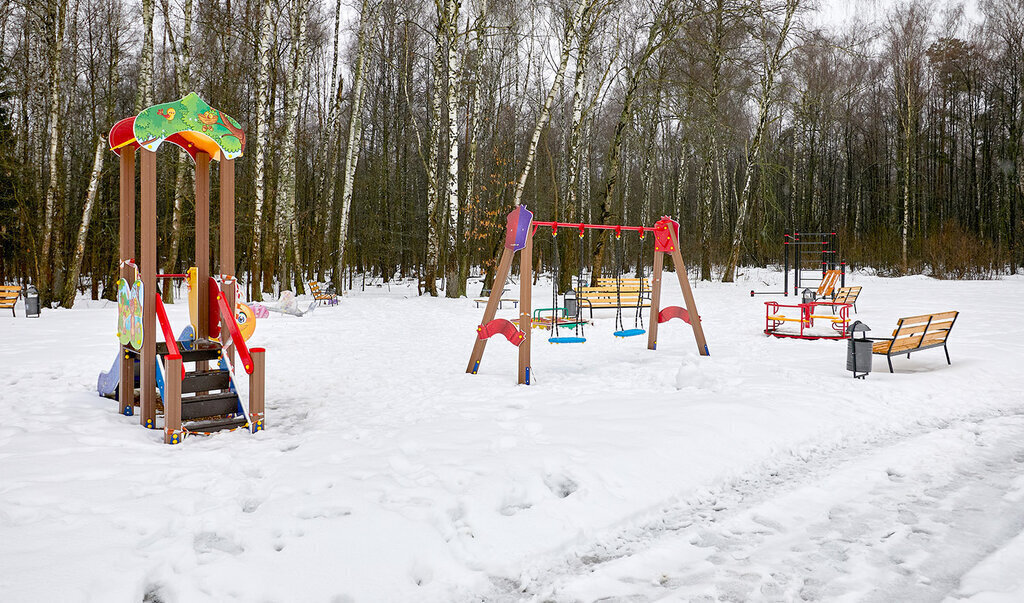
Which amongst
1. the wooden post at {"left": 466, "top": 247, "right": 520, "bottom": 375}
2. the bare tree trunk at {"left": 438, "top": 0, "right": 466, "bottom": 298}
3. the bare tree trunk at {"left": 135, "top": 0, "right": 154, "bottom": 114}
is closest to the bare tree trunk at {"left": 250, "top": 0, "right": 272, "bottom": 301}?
the bare tree trunk at {"left": 135, "top": 0, "right": 154, "bottom": 114}

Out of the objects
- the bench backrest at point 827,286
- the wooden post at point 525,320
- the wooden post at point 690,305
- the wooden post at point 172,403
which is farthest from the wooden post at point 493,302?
the bench backrest at point 827,286

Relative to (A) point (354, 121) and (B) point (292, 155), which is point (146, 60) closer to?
(B) point (292, 155)

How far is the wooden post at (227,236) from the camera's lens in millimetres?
6160

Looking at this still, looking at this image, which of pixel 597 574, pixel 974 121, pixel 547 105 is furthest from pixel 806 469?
pixel 974 121

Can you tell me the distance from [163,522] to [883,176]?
4932 cm

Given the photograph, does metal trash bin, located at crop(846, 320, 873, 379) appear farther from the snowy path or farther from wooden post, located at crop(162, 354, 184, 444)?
wooden post, located at crop(162, 354, 184, 444)

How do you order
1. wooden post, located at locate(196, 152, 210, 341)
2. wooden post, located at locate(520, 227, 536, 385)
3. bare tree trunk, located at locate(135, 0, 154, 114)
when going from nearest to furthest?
wooden post, located at locate(196, 152, 210, 341)
wooden post, located at locate(520, 227, 536, 385)
bare tree trunk, located at locate(135, 0, 154, 114)

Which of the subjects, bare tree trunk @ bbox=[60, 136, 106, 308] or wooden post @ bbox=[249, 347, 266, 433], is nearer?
wooden post @ bbox=[249, 347, 266, 433]

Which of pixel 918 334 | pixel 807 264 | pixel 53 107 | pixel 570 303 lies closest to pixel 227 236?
pixel 570 303

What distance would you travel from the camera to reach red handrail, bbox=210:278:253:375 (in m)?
5.57

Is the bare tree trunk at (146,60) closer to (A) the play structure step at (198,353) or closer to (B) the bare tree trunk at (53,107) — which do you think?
(B) the bare tree trunk at (53,107)

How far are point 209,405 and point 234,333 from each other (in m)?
0.67

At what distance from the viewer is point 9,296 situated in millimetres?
15344

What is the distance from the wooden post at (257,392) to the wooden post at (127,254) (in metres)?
1.39
